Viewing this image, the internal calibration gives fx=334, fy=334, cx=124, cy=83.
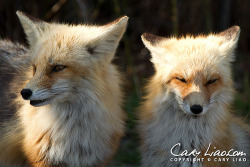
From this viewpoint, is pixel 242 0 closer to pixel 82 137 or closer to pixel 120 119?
pixel 120 119

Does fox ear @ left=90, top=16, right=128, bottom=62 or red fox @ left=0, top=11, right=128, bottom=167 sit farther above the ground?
fox ear @ left=90, top=16, right=128, bottom=62

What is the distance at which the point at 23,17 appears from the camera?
347 centimetres

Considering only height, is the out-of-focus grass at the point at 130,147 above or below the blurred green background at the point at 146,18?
below

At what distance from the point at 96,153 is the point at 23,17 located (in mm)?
1593

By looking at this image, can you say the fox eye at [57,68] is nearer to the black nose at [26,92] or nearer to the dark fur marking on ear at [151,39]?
the black nose at [26,92]

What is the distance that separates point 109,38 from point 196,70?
0.88 m

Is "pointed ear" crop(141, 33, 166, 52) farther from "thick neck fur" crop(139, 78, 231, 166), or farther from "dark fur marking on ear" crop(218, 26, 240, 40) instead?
"dark fur marking on ear" crop(218, 26, 240, 40)

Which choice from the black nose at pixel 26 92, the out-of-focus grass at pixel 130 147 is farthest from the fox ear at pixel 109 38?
the out-of-focus grass at pixel 130 147

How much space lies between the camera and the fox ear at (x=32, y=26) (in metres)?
3.43

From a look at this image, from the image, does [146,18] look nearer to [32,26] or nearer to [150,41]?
[150,41]

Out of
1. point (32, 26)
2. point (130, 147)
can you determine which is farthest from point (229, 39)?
point (130, 147)

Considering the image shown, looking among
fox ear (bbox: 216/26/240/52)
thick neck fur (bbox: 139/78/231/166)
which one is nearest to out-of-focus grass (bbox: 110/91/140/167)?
thick neck fur (bbox: 139/78/231/166)

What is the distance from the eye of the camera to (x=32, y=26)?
11.3 feet

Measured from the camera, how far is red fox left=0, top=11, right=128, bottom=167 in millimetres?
3051
